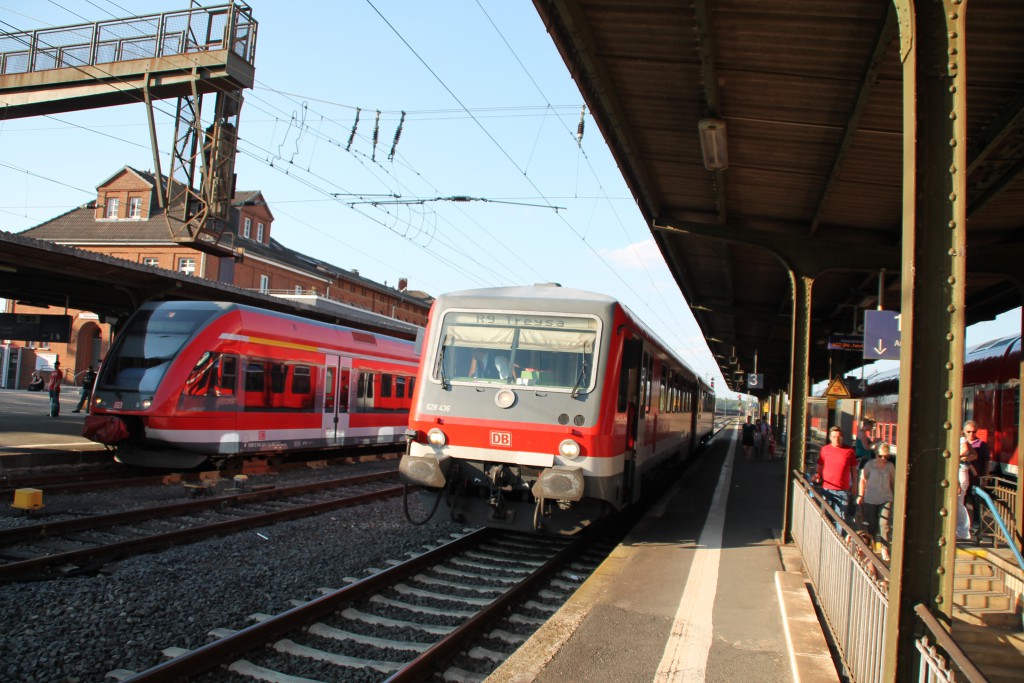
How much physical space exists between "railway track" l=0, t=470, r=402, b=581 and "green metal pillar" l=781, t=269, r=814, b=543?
19.5 ft

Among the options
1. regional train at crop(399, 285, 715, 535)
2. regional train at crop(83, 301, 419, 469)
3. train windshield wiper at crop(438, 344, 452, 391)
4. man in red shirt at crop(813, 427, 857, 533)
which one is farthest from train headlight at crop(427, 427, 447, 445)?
regional train at crop(83, 301, 419, 469)

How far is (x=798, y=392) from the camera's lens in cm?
1053

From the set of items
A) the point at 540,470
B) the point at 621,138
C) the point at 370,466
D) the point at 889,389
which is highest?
the point at 621,138

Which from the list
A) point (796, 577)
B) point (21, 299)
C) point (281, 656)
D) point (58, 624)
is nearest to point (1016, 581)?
point (796, 577)

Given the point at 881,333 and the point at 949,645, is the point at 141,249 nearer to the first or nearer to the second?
the point at 881,333

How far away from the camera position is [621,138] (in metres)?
8.20

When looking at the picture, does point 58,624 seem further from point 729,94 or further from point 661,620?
point 729,94

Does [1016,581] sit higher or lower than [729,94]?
lower

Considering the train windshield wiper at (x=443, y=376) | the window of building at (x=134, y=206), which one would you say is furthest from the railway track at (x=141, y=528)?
the window of building at (x=134, y=206)

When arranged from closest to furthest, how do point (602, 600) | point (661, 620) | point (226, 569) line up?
point (661, 620) < point (602, 600) < point (226, 569)

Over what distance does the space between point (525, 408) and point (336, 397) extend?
9581mm

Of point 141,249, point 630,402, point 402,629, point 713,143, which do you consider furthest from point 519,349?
point 141,249

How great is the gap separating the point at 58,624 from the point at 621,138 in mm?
6450

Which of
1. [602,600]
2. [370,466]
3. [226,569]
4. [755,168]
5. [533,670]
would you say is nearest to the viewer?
[533,670]
